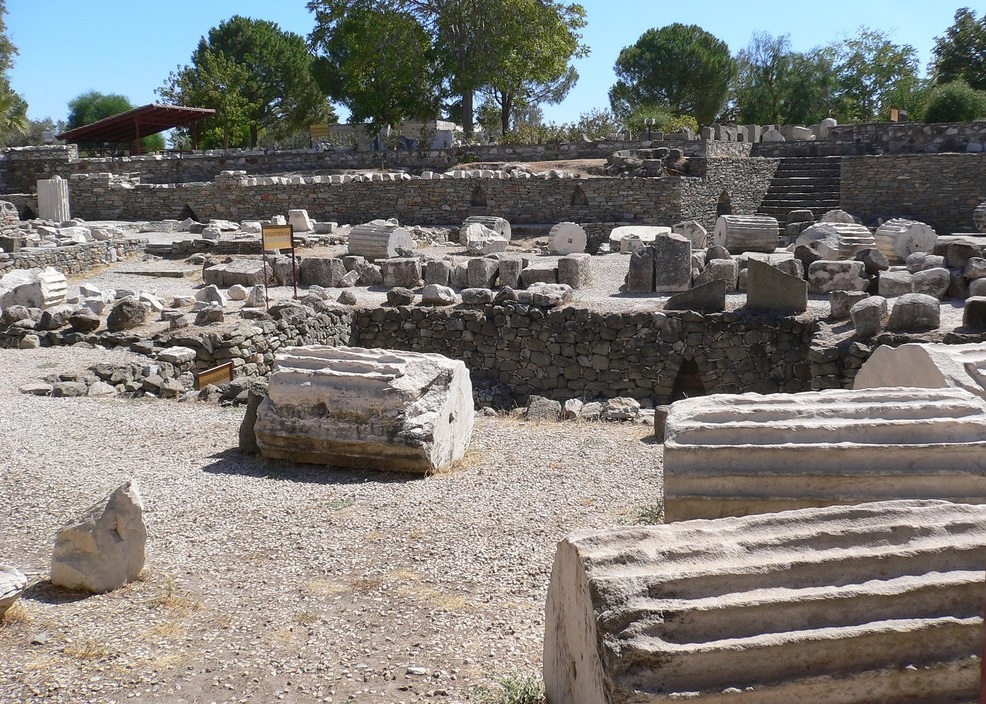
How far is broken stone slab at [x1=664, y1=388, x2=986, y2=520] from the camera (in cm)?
432

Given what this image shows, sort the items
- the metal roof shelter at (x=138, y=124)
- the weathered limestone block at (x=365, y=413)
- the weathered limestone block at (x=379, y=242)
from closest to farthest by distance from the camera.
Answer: the weathered limestone block at (x=365, y=413) → the weathered limestone block at (x=379, y=242) → the metal roof shelter at (x=138, y=124)

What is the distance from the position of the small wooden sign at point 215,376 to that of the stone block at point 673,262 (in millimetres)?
6838

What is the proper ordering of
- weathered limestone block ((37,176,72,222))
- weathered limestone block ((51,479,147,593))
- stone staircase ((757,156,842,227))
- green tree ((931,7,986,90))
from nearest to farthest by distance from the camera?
weathered limestone block ((51,479,147,593)) → weathered limestone block ((37,176,72,222)) → stone staircase ((757,156,842,227)) → green tree ((931,7,986,90))

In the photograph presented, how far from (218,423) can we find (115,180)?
21.2 meters

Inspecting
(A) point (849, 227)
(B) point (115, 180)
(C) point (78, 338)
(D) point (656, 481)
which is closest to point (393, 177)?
(B) point (115, 180)

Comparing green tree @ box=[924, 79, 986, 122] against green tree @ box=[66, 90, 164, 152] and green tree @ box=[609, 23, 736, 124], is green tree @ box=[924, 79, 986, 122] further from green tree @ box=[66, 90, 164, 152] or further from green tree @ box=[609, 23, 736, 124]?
green tree @ box=[66, 90, 164, 152]

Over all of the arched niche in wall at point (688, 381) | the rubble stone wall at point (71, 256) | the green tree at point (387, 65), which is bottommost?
the arched niche in wall at point (688, 381)

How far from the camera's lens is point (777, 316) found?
12.5 m

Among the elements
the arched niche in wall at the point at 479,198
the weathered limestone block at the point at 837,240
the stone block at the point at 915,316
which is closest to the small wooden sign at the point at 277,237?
the stone block at the point at 915,316

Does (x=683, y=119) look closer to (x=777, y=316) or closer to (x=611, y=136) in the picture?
(x=611, y=136)

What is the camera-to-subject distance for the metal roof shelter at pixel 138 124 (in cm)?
3438

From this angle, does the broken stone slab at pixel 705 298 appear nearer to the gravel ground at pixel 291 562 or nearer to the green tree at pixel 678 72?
the gravel ground at pixel 291 562

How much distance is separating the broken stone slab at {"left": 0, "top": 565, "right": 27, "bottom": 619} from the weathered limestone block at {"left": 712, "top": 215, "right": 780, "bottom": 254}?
16.8 meters

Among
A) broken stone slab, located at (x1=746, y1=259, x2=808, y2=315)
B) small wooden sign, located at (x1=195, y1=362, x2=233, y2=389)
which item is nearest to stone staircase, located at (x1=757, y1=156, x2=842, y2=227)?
broken stone slab, located at (x1=746, y1=259, x2=808, y2=315)
